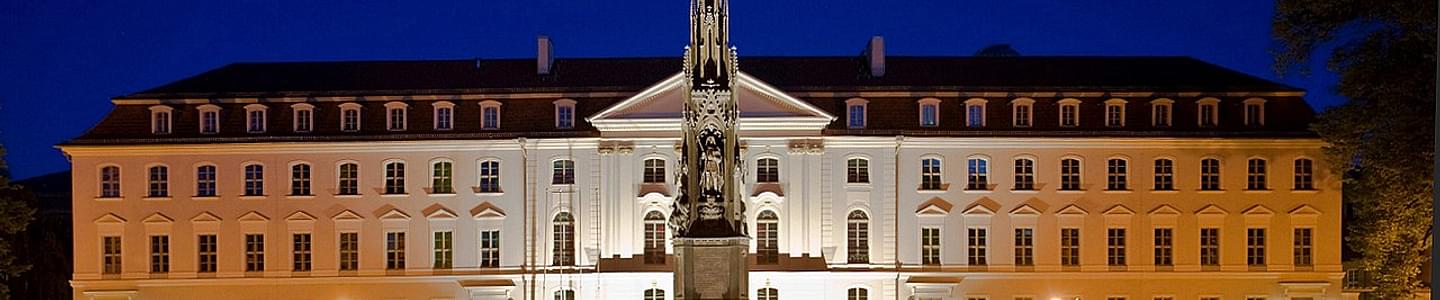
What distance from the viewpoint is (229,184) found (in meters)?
28.1

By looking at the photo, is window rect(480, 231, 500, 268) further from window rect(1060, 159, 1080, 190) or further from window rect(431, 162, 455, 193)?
window rect(1060, 159, 1080, 190)

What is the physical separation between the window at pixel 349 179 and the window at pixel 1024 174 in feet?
43.0

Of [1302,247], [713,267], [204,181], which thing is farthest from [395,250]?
[1302,247]

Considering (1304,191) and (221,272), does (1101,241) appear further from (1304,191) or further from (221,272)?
(221,272)

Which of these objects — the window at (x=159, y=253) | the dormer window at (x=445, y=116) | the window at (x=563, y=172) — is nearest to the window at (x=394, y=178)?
the dormer window at (x=445, y=116)

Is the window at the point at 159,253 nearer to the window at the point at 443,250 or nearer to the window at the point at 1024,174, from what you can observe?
the window at the point at 443,250

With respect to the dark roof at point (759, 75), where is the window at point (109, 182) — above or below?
below

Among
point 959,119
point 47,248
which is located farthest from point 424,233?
point 959,119

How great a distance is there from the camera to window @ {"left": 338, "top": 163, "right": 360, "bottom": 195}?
28.1 meters

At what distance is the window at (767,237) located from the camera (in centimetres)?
2758

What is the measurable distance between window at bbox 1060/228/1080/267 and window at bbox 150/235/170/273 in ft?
58.6

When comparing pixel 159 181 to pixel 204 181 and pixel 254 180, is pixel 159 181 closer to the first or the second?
pixel 204 181

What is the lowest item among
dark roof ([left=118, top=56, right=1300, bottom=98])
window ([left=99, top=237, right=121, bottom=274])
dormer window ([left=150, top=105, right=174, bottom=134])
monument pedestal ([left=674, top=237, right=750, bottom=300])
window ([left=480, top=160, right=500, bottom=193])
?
window ([left=99, top=237, right=121, bottom=274])

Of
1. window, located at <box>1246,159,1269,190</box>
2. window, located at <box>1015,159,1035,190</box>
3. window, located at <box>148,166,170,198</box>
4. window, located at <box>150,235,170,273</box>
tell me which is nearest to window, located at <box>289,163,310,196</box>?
window, located at <box>148,166,170,198</box>
